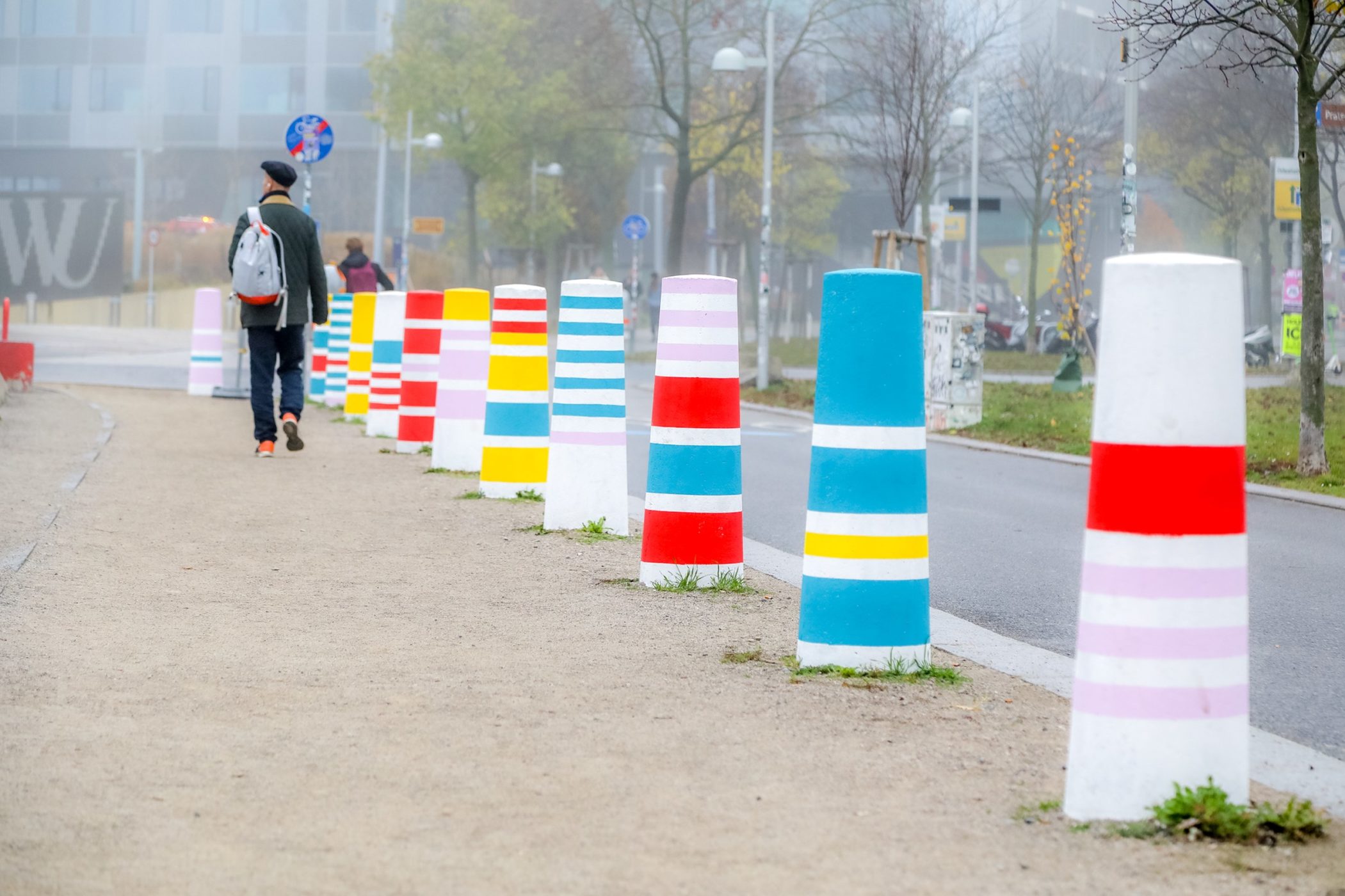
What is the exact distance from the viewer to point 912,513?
5980 mm

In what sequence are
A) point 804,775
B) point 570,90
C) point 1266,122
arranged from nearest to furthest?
point 804,775
point 1266,122
point 570,90

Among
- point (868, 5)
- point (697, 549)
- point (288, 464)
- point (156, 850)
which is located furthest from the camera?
point (868, 5)

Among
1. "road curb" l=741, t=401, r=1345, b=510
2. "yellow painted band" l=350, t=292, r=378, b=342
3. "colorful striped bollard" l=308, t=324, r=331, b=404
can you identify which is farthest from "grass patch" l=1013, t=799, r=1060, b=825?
"colorful striped bollard" l=308, t=324, r=331, b=404

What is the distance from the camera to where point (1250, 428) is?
19891 mm

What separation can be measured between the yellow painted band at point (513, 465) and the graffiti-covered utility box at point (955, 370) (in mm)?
9912

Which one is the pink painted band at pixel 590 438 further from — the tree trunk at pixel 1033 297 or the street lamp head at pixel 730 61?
the tree trunk at pixel 1033 297

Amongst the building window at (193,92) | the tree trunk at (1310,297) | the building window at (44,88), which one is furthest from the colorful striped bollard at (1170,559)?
the building window at (44,88)

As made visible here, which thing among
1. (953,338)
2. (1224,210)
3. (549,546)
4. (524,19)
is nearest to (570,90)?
(524,19)

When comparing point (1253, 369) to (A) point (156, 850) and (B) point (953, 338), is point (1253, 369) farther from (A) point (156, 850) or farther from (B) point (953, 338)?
(A) point (156, 850)

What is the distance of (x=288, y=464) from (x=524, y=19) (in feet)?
146

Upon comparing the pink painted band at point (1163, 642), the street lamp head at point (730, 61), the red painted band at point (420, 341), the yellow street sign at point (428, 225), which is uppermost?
the street lamp head at point (730, 61)

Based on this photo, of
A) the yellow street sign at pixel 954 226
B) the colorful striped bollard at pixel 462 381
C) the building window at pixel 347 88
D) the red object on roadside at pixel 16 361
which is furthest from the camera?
the building window at pixel 347 88

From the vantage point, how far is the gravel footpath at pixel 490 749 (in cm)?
392

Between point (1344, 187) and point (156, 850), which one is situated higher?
point (1344, 187)
